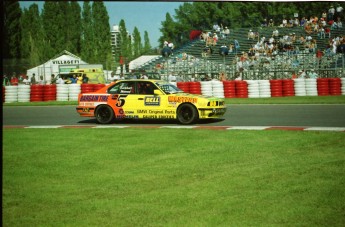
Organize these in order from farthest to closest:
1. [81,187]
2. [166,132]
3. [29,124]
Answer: [29,124], [166,132], [81,187]

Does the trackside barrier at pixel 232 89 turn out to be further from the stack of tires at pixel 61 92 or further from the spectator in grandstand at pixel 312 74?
the spectator in grandstand at pixel 312 74

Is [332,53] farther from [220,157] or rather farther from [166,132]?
[220,157]

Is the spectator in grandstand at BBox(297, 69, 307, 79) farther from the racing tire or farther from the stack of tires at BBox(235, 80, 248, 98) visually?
the racing tire

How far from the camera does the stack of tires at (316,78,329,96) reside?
19.6 m

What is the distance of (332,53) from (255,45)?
3.22m

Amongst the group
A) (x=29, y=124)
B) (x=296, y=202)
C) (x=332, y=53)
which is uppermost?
Answer: (x=332, y=53)

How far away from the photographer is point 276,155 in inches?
294

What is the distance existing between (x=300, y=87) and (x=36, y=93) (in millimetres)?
11091

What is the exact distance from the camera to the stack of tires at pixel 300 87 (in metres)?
20.1

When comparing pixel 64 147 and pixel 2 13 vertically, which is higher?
pixel 2 13

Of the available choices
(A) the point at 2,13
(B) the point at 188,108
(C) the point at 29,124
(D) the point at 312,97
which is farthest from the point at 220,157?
(D) the point at 312,97

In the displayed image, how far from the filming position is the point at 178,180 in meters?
5.93

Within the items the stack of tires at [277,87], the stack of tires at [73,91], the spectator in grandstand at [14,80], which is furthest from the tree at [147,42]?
the spectator in grandstand at [14,80]

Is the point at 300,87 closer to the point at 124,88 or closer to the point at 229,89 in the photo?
the point at 229,89
